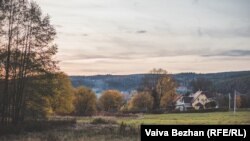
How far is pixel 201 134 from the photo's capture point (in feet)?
42.2

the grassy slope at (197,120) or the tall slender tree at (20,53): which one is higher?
the tall slender tree at (20,53)

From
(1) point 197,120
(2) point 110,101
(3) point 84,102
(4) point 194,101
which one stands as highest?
(3) point 84,102

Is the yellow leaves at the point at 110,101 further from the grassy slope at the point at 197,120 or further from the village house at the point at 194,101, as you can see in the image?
the grassy slope at the point at 197,120

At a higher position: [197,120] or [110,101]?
[110,101]

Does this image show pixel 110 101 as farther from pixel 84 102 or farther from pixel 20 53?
pixel 20 53

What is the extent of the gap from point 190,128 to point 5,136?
20.3m

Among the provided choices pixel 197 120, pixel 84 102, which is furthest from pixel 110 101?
pixel 197 120

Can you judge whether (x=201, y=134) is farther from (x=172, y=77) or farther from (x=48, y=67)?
(x=172, y=77)

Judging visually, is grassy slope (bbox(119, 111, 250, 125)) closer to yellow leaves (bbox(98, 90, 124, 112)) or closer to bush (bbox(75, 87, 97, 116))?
bush (bbox(75, 87, 97, 116))

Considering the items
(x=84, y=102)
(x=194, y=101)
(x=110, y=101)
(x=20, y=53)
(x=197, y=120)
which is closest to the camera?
(x=20, y=53)

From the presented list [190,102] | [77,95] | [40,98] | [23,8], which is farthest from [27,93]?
[190,102]

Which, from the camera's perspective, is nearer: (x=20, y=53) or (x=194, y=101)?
(x=20, y=53)

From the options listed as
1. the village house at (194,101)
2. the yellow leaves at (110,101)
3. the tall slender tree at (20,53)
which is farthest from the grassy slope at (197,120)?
the village house at (194,101)

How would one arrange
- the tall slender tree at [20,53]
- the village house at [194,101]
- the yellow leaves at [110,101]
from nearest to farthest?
the tall slender tree at [20,53] < the yellow leaves at [110,101] < the village house at [194,101]
